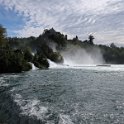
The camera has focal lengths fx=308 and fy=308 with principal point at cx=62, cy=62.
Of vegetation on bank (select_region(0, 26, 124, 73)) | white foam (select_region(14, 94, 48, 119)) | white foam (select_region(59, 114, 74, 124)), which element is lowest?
white foam (select_region(59, 114, 74, 124))

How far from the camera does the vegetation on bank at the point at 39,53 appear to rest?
235 feet

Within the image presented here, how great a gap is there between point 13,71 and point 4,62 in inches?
114

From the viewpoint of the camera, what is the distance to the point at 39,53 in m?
99.2

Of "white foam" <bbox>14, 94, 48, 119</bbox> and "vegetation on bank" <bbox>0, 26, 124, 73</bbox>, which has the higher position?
"vegetation on bank" <bbox>0, 26, 124, 73</bbox>

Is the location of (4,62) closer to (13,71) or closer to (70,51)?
(13,71)

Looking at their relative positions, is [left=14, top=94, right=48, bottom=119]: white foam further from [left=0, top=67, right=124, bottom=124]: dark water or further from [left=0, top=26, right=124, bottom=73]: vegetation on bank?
[left=0, top=26, right=124, bottom=73]: vegetation on bank

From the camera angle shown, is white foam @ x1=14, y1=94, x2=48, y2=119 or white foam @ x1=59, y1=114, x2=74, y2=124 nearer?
white foam @ x1=59, y1=114, x2=74, y2=124

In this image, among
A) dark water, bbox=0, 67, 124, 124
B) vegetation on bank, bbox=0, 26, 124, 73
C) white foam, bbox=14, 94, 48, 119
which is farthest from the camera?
vegetation on bank, bbox=0, 26, 124, 73

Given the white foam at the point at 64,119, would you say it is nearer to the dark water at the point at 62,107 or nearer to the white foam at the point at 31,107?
the dark water at the point at 62,107

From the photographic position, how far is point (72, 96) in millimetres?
29531

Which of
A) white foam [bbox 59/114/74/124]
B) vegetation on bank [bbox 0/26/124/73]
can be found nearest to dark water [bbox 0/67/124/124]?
white foam [bbox 59/114/74/124]

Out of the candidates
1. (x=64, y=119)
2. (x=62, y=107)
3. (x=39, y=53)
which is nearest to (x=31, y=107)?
(x=62, y=107)

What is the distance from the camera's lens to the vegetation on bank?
7150 cm

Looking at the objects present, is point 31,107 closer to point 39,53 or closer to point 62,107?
point 62,107
